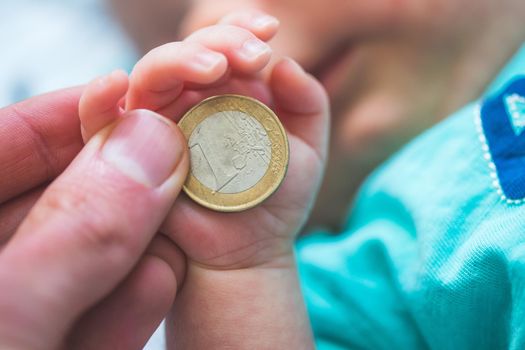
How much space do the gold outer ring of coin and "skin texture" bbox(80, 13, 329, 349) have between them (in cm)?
3

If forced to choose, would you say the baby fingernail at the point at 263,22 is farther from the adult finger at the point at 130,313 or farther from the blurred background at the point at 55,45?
the blurred background at the point at 55,45

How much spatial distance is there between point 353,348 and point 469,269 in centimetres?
28

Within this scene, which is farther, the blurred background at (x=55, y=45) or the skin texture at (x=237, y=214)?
the blurred background at (x=55, y=45)

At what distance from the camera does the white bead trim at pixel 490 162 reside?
0.73 meters

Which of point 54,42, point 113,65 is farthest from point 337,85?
point 54,42

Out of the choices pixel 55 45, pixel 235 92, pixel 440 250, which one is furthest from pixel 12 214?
pixel 55 45

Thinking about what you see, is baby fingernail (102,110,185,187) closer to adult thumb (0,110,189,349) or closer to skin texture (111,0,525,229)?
adult thumb (0,110,189,349)

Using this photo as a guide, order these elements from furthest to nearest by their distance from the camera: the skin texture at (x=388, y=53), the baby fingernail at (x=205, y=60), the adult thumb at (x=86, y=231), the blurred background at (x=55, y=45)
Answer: the blurred background at (x=55, y=45)
the skin texture at (x=388, y=53)
the baby fingernail at (x=205, y=60)
the adult thumb at (x=86, y=231)

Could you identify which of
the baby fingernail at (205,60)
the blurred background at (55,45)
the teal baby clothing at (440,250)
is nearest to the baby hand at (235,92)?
the baby fingernail at (205,60)

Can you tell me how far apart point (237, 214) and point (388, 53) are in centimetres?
48

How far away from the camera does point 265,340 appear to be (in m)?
0.78

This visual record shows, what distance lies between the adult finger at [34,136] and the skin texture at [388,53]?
0.33 m

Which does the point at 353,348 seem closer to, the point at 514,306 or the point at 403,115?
the point at 514,306

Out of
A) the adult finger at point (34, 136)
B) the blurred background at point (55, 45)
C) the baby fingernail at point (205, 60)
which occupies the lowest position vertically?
the blurred background at point (55, 45)
